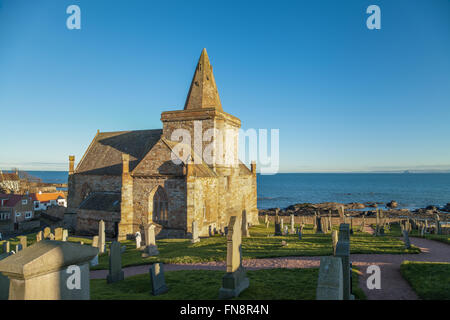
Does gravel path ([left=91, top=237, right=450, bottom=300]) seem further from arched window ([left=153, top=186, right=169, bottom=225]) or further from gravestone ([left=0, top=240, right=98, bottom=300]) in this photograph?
gravestone ([left=0, top=240, right=98, bottom=300])

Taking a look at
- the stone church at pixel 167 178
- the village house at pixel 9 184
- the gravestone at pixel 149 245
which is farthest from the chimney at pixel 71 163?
the village house at pixel 9 184

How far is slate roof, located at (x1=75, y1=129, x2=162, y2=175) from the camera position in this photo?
2877 centimetres

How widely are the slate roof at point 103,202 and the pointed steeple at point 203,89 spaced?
11.3m

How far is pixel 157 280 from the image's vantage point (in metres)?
9.48

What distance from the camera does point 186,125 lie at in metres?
27.1

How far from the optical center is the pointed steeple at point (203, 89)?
1097 inches

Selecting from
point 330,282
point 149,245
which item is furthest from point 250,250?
point 330,282

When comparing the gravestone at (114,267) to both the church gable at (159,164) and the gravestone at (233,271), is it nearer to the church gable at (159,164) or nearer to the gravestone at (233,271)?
the gravestone at (233,271)

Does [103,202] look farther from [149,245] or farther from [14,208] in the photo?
[14,208]

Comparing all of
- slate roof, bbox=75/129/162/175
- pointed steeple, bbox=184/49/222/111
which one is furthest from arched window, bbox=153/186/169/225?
pointed steeple, bbox=184/49/222/111

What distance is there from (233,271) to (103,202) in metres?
21.9
